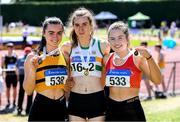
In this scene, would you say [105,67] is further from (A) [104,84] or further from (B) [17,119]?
(B) [17,119]

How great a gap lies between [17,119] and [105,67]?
5.85 metres

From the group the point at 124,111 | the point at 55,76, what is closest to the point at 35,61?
the point at 55,76

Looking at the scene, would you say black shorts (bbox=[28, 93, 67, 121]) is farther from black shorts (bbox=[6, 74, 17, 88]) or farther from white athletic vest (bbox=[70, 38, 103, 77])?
black shorts (bbox=[6, 74, 17, 88])

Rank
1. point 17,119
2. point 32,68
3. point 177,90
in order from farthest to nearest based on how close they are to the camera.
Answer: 1. point 177,90
2. point 17,119
3. point 32,68

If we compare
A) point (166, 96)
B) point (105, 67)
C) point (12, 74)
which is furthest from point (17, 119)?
point (105, 67)

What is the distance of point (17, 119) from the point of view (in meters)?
10.5

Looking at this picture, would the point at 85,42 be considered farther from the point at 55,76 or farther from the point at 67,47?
the point at 55,76

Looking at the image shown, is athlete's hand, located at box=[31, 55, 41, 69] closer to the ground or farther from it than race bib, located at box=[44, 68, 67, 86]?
farther from it

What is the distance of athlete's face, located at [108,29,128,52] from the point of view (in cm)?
492

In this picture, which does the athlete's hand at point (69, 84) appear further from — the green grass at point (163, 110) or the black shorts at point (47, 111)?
the green grass at point (163, 110)

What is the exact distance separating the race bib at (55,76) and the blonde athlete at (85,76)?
0.46 ft

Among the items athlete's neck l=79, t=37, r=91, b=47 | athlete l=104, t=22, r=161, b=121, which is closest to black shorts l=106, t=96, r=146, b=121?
athlete l=104, t=22, r=161, b=121

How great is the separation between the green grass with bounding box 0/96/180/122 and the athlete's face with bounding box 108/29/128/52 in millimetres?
4801

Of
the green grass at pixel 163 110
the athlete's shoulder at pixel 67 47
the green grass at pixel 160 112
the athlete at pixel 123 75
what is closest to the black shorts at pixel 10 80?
the green grass at pixel 160 112
